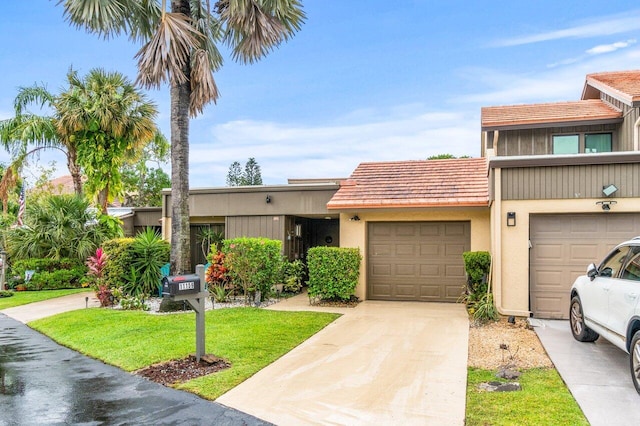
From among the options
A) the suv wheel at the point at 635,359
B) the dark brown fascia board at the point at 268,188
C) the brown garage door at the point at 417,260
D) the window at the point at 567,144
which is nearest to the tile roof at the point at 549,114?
the window at the point at 567,144

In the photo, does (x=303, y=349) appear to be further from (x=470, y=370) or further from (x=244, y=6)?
(x=244, y=6)

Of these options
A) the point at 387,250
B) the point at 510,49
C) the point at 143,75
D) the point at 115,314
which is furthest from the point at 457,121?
the point at 115,314

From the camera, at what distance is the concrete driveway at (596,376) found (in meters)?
4.62

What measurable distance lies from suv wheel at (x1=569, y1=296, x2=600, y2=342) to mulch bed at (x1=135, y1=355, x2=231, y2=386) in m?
5.51

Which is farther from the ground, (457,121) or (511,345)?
(457,121)

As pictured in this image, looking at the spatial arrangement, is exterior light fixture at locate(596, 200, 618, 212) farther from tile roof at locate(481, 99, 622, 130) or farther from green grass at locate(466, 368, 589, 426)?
tile roof at locate(481, 99, 622, 130)

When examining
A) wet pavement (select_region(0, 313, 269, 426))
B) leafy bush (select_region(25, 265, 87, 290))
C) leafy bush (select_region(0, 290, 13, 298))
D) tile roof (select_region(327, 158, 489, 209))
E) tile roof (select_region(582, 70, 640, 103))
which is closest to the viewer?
wet pavement (select_region(0, 313, 269, 426))

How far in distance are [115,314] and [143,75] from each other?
5.57 m

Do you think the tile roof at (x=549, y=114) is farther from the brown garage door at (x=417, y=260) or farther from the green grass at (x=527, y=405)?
the green grass at (x=527, y=405)

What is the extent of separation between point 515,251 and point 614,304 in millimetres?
3649

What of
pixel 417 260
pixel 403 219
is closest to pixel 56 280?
pixel 403 219

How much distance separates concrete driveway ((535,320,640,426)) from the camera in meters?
4.62

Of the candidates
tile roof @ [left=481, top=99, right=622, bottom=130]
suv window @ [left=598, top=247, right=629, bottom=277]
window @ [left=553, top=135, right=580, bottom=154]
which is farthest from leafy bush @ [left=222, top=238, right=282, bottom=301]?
window @ [left=553, top=135, right=580, bottom=154]

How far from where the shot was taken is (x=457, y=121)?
23875mm
